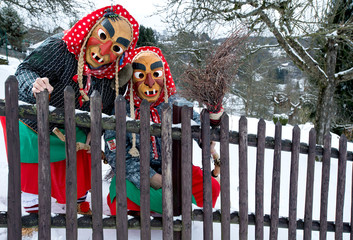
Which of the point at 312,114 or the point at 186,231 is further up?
the point at 312,114

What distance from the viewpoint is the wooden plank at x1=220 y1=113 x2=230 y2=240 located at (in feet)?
6.15

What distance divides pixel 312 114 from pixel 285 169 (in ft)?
30.7

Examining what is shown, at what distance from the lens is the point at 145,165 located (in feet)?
5.72

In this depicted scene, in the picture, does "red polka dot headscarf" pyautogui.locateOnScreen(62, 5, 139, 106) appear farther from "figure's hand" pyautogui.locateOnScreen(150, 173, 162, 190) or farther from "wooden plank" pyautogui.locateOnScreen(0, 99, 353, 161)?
"figure's hand" pyautogui.locateOnScreen(150, 173, 162, 190)

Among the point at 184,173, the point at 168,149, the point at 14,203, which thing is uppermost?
the point at 168,149

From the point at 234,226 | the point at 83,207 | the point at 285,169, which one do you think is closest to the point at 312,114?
the point at 285,169

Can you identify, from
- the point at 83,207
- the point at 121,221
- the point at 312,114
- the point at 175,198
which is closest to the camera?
the point at 121,221

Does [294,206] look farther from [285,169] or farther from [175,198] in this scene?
[285,169]

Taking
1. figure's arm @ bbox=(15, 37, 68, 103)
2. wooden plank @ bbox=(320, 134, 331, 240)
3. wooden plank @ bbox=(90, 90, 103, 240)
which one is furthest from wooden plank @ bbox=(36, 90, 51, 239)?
wooden plank @ bbox=(320, 134, 331, 240)

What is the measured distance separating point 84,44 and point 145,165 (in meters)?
1.09

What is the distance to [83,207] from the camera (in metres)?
2.61

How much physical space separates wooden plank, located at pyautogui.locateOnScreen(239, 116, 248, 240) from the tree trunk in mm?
5212

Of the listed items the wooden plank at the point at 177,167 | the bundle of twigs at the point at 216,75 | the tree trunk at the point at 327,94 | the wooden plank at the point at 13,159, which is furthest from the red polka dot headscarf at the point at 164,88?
the tree trunk at the point at 327,94

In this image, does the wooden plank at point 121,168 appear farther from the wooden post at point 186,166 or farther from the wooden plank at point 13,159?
the wooden plank at point 13,159
